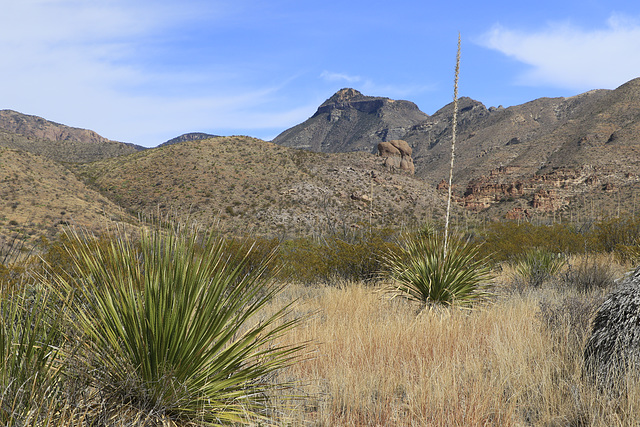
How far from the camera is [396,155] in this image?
66.3m

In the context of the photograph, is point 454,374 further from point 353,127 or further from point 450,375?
point 353,127

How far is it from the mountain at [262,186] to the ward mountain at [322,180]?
6.1 inches

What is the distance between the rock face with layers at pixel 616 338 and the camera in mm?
3045

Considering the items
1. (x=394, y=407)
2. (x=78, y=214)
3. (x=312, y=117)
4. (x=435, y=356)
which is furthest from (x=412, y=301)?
(x=312, y=117)

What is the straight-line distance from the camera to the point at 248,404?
2670 mm

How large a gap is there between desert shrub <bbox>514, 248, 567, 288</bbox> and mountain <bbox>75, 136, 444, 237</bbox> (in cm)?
2387

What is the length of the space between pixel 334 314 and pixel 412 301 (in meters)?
1.38

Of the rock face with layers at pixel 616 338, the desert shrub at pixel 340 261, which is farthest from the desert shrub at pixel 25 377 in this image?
the desert shrub at pixel 340 261

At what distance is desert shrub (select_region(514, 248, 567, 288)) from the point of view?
9.68 meters

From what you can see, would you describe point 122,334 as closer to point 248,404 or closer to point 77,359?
point 77,359

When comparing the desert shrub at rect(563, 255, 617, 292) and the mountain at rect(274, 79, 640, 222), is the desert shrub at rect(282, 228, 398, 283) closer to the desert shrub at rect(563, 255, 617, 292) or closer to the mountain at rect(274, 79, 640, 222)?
the desert shrub at rect(563, 255, 617, 292)

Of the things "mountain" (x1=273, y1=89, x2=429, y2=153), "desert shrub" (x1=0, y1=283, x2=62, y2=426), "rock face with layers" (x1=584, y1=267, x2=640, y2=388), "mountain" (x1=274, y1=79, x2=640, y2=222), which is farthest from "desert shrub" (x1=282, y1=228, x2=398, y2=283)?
"mountain" (x1=273, y1=89, x2=429, y2=153)

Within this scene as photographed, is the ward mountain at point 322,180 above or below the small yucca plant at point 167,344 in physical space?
above

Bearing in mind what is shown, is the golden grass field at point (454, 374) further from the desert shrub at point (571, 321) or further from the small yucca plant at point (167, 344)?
the small yucca plant at point (167, 344)
